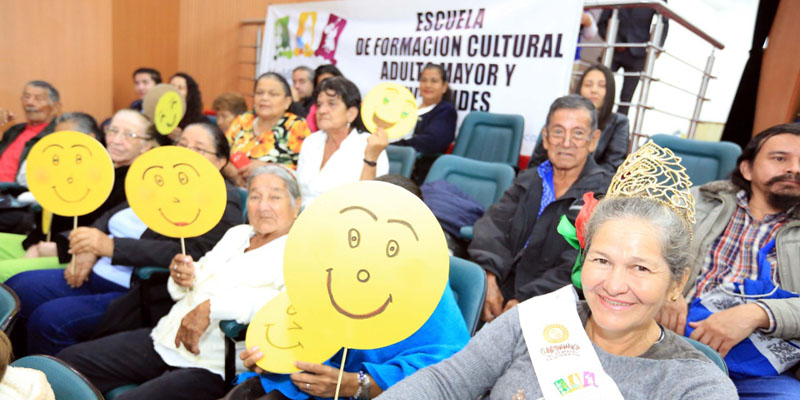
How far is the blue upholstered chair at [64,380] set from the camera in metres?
0.98

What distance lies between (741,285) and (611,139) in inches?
54.0

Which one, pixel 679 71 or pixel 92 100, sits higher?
pixel 679 71

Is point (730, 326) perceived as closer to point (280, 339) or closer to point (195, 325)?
point (280, 339)

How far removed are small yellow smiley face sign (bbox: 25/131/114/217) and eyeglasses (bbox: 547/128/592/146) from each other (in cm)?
164

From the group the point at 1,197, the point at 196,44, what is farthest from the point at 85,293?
the point at 196,44

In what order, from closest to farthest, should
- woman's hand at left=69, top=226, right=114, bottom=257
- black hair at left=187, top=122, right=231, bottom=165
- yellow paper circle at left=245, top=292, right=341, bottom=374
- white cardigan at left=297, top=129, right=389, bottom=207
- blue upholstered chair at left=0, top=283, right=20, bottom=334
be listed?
yellow paper circle at left=245, top=292, right=341, bottom=374
blue upholstered chair at left=0, top=283, right=20, bottom=334
woman's hand at left=69, top=226, right=114, bottom=257
black hair at left=187, top=122, right=231, bottom=165
white cardigan at left=297, top=129, right=389, bottom=207

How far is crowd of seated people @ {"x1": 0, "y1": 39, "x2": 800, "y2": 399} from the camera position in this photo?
962 millimetres

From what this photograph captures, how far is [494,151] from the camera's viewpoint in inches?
145

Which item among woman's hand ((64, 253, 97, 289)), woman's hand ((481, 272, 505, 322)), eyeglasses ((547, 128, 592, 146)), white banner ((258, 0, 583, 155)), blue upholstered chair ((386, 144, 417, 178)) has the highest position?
white banner ((258, 0, 583, 155))

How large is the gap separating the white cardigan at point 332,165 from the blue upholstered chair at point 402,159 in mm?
388

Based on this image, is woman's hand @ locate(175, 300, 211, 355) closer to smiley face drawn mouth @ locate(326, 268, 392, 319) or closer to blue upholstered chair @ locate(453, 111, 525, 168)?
smiley face drawn mouth @ locate(326, 268, 392, 319)

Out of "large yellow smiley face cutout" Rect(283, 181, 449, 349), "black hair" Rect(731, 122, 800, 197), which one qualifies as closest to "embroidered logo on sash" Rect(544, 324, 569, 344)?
"large yellow smiley face cutout" Rect(283, 181, 449, 349)

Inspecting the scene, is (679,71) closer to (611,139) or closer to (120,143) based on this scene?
(611,139)

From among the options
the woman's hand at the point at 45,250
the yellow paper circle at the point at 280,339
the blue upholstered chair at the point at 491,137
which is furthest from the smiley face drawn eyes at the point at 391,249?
the blue upholstered chair at the point at 491,137
